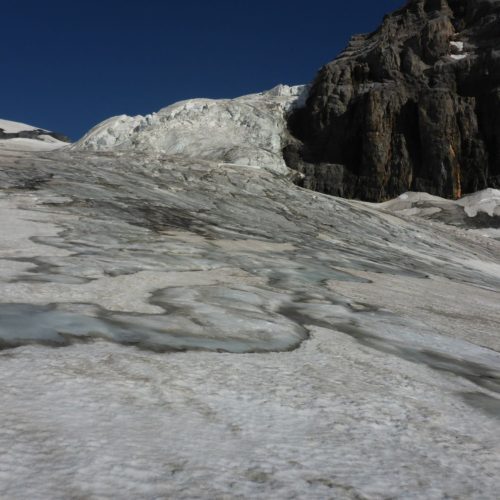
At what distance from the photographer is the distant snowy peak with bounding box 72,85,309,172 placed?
37250mm

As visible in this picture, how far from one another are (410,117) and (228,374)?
41.5 metres

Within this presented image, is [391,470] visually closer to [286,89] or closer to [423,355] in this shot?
[423,355]

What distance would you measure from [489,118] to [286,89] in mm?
17628

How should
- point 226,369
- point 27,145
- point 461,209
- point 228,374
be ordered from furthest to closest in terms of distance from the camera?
point 27,145, point 461,209, point 226,369, point 228,374

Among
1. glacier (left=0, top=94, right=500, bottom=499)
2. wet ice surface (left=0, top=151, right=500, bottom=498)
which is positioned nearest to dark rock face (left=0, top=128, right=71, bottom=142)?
glacier (left=0, top=94, right=500, bottom=499)

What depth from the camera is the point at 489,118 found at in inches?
1593

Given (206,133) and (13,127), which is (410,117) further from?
(13,127)

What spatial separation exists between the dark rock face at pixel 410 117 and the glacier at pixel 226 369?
99.3 ft

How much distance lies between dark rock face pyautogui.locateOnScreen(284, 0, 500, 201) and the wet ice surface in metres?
31.7

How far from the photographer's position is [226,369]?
3.73 meters

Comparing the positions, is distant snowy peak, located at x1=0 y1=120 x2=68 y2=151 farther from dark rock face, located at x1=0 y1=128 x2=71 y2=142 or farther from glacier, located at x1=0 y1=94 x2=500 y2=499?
glacier, located at x1=0 y1=94 x2=500 y2=499

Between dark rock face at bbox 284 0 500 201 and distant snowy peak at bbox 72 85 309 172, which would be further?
dark rock face at bbox 284 0 500 201

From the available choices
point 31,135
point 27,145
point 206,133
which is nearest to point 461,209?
point 206,133

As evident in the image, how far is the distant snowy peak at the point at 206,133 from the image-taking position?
37250mm
